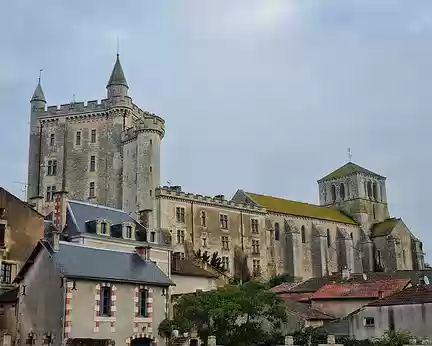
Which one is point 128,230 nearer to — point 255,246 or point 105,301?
point 105,301

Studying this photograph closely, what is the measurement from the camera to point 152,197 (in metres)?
58.8

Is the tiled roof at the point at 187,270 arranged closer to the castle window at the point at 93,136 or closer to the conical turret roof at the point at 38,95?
the castle window at the point at 93,136

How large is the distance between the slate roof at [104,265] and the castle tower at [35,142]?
36.3 m

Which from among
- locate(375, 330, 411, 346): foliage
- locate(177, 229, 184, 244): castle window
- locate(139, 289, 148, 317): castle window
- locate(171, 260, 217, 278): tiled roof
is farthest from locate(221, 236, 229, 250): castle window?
locate(375, 330, 411, 346): foliage

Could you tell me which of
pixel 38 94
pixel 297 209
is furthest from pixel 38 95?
pixel 297 209

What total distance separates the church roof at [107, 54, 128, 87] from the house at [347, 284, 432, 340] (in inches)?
1591

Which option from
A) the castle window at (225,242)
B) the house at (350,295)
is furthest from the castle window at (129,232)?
the castle window at (225,242)

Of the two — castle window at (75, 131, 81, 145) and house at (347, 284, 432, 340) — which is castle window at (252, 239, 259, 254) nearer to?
castle window at (75, 131, 81, 145)

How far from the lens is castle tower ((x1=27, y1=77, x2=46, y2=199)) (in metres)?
65.8

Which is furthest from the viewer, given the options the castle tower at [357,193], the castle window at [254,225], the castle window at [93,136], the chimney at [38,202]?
the castle tower at [357,193]

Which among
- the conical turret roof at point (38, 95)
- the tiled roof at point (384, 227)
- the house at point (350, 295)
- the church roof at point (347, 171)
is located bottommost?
the house at point (350, 295)

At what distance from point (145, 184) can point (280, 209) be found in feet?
68.4

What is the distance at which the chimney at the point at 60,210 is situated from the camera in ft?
119

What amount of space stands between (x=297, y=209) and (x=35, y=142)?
3229 cm
